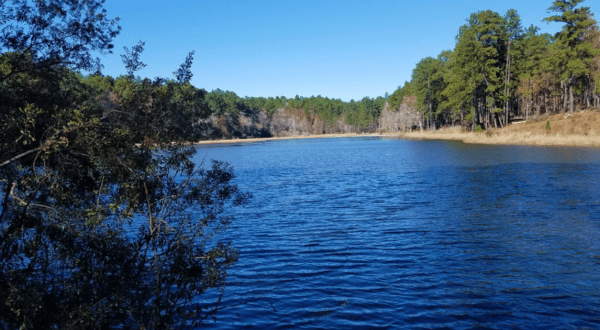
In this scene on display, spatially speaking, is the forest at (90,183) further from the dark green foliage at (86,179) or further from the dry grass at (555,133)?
the dry grass at (555,133)

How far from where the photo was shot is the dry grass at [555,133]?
162 feet

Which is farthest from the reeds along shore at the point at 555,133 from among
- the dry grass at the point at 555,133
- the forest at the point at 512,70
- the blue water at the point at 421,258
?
the blue water at the point at 421,258

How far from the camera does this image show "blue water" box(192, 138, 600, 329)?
928 centimetres

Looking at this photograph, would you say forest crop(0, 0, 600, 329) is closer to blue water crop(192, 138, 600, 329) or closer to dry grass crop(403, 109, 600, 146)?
blue water crop(192, 138, 600, 329)

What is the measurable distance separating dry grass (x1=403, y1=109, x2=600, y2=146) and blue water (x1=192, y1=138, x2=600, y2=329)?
89.6ft

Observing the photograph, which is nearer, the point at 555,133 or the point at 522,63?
the point at 555,133

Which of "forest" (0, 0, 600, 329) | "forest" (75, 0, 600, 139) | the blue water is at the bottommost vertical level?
the blue water

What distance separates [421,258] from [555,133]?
2084 inches

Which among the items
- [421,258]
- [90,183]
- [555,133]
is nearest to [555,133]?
[555,133]

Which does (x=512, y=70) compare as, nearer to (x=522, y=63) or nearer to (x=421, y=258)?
(x=522, y=63)

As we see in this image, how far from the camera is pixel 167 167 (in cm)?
838

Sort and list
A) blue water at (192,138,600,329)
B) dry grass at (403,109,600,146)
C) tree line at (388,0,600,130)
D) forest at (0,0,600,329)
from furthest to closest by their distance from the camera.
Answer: tree line at (388,0,600,130)
dry grass at (403,109,600,146)
blue water at (192,138,600,329)
forest at (0,0,600,329)

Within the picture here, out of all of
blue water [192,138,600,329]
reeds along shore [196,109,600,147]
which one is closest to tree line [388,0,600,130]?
reeds along shore [196,109,600,147]

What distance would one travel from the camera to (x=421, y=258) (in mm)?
13047
